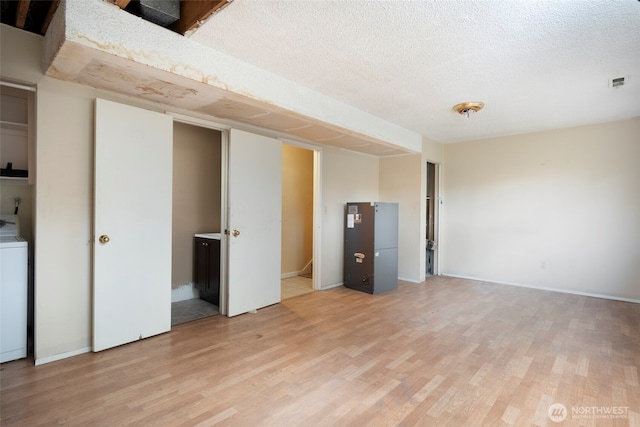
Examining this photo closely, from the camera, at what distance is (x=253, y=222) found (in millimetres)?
3732

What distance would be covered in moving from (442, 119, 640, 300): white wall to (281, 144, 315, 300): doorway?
8.42 ft

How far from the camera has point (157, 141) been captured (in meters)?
2.92

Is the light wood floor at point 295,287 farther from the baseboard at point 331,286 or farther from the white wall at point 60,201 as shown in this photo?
the white wall at point 60,201

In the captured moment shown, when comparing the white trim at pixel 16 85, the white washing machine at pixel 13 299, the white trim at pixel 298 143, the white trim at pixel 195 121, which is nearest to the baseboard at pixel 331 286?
the white trim at pixel 298 143

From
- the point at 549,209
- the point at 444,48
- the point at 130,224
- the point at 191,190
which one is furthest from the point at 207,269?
the point at 549,209

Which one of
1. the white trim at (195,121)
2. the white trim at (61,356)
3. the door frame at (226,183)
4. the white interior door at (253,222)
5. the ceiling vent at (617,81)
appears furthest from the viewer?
the white interior door at (253,222)

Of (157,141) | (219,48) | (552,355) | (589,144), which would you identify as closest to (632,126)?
(589,144)

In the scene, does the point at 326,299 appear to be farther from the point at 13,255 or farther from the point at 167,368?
the point at 13,255

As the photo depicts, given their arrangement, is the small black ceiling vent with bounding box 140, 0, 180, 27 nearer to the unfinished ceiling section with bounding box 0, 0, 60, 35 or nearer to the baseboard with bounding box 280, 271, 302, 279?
the unfinished ceiling section with bounding box 0, 0, 60, 35

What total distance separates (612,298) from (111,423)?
5.83 meters

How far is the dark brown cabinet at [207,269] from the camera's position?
12.7 ft

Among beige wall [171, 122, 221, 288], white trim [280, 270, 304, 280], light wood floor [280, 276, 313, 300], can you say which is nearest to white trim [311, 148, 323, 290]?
light wood floor [280, 276, 313, 300]

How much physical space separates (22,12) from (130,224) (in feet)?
5.25

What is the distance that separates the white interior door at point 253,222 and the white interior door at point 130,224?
687 mm
